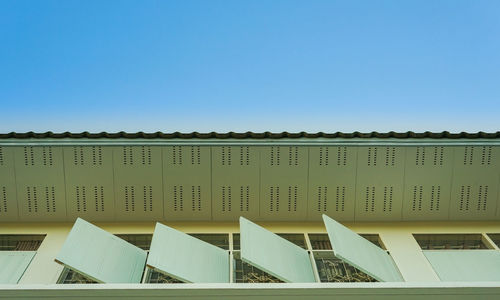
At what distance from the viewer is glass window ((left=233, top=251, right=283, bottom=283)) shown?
2963mm

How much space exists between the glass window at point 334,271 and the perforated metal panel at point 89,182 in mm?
1721

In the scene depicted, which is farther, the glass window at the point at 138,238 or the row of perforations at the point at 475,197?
the row of perforations at the point at 475,197

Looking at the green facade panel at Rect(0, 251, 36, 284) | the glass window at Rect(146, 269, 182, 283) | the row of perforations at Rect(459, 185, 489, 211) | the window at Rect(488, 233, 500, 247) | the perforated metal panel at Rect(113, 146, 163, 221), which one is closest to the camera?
the green facade panel at Rect(0, 251, 36, 284)

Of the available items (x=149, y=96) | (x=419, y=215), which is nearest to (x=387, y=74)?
(x=419, y=215)

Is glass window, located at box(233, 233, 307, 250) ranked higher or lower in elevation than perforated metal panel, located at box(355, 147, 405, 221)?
lower

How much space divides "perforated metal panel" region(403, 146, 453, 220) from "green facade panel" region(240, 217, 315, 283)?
1153mm

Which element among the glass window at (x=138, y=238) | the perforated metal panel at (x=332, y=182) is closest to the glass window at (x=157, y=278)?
the glass window at (x=138, y=238)

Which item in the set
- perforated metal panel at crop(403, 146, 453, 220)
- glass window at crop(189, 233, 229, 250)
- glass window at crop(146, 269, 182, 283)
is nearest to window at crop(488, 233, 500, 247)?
perforated metal panel at crop(403, 146, 453, 220)

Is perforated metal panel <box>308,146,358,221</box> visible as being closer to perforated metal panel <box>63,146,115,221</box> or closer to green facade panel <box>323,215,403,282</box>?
green facade panel <box>323,215,403,282</box>

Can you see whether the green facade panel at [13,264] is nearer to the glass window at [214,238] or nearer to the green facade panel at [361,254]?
the glass window at [214,238]

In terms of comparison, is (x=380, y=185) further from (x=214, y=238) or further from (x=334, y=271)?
(x=214, y=238)

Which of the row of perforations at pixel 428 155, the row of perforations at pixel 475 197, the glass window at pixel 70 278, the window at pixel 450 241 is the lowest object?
the glass window at pixel 70 278

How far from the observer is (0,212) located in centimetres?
354

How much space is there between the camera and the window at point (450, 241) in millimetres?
3410
